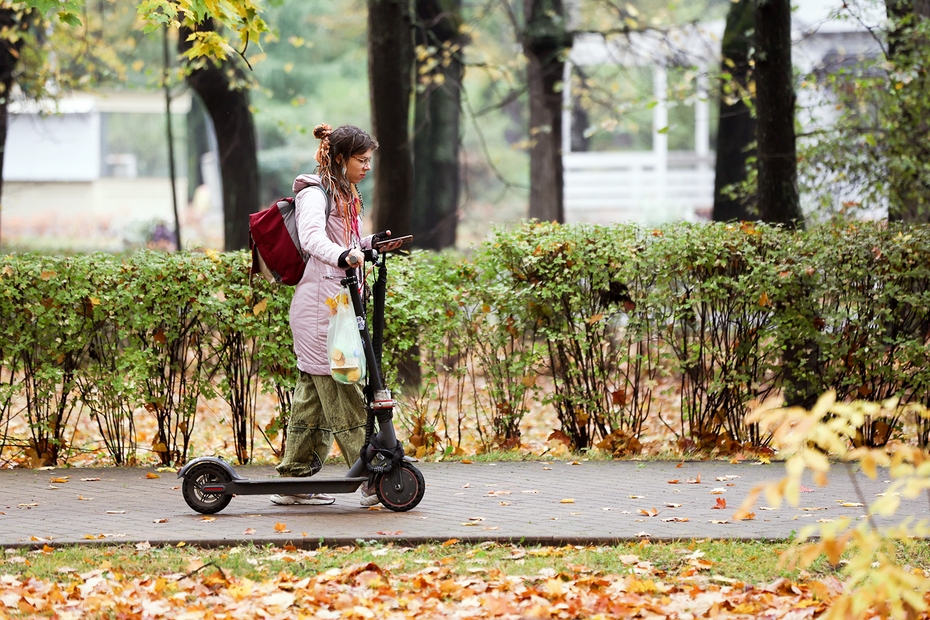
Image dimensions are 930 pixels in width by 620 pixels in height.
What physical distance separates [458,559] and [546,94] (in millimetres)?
13371

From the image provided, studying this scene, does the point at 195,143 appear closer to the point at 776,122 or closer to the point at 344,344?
the point at 776,122

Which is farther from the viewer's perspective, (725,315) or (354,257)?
(725,315)

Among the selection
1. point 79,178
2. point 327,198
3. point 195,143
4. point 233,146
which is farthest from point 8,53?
point 79,178

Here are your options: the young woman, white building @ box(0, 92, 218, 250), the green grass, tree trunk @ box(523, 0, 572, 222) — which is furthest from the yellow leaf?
white building @ box(0, 92, 218, 250)

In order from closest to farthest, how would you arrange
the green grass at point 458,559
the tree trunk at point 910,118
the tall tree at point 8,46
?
1. the green grass at point 458,559
2. the tree trunk at point 910,118
3. the tall tree at point 8,46

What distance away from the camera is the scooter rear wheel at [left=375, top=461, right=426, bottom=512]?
602 centimetres

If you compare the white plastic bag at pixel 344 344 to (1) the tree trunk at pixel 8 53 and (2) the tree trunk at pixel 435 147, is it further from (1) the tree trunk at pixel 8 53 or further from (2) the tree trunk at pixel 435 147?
(2) the tree trunk at pixel 435 147

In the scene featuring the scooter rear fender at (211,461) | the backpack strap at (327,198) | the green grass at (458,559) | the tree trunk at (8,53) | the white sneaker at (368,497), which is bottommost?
the green grass at (458,559)

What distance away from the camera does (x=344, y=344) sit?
5.81 meters

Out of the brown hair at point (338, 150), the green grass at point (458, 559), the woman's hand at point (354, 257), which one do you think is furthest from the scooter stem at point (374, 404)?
the green grass at point (458, 559)

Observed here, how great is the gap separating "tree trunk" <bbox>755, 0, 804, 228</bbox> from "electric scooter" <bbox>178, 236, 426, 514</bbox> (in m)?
4.37

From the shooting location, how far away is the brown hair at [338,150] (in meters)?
→ 5.95

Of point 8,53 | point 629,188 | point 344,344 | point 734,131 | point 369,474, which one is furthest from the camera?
point 629,188

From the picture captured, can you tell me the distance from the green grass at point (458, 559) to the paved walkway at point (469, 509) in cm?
12
